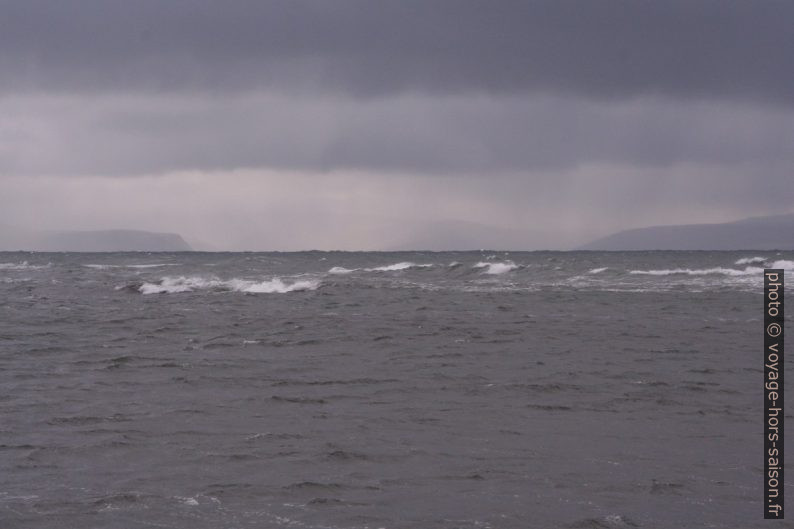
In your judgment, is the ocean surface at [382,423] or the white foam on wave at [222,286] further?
the white foam on wave at [222,286]

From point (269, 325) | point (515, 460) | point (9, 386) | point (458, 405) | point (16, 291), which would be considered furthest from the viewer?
point (16, 291)

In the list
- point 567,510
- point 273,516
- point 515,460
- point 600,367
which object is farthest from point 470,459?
point 600,367

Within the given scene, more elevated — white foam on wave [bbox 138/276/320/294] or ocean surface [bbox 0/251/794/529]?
white foam on wave [bbox 138/276/320/294]

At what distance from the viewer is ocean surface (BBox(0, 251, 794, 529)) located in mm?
8297

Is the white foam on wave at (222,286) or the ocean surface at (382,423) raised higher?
the white foam on wave at (222,286)

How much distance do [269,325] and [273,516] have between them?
16.9m

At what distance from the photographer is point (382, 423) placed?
38.7 ft

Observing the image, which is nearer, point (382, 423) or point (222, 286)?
point (382, 423)

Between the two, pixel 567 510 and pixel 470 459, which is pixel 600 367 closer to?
pixel 470 459

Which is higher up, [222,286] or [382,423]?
[222,286]

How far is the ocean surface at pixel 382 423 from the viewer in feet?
27.2

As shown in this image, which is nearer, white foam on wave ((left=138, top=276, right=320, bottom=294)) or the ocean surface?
the ocean surface

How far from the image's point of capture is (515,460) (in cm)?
988

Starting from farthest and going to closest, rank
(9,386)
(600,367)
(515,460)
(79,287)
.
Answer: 1. (79,287)
2. (600,367)
3. (9,386)
4. (515,460)
